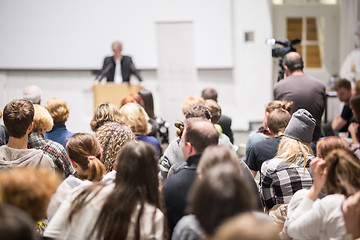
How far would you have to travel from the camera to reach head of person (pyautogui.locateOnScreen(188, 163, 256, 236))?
1.54m

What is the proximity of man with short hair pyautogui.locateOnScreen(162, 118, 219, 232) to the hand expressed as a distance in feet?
2.34

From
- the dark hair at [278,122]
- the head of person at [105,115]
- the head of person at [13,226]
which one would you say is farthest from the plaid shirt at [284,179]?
the head of person at [13,226]

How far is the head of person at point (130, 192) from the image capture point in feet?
6.28

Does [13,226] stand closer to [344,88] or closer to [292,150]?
[292,150]

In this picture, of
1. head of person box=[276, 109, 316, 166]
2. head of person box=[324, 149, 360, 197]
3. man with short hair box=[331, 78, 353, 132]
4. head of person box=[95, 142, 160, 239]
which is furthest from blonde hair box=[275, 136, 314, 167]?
man with short hair box=[331, 78, 353, 132]

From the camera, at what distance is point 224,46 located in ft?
26.5

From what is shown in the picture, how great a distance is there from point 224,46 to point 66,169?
5.40 metres

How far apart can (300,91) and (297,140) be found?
1.47m

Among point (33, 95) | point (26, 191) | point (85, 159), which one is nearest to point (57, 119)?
point (33, 95)

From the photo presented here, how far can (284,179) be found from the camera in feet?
9.21

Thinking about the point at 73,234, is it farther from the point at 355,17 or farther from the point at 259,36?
the point at 355,17

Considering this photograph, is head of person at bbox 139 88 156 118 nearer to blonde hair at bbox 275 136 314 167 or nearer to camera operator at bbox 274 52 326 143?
camera operator at bbox 274 52 326 143

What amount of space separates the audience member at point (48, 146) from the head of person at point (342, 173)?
5.45ft

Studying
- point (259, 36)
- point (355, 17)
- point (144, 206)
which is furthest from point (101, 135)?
point (355, 17)
